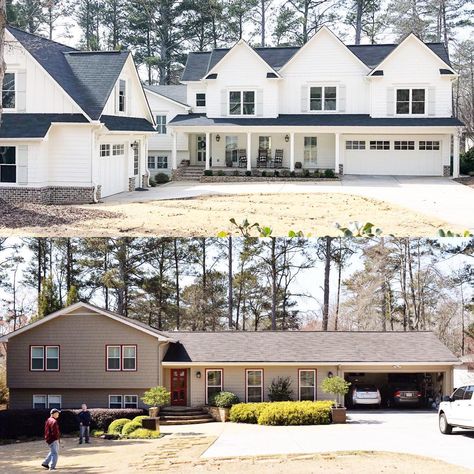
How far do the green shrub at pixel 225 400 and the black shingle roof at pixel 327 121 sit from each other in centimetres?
1869

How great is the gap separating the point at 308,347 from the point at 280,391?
2.28 meters

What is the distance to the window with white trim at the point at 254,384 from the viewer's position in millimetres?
26391

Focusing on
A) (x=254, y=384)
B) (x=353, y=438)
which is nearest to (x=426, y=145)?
(x=254, y=384)

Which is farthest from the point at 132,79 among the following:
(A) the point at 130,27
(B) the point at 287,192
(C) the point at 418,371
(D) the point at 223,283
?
(A) the point at 130,27

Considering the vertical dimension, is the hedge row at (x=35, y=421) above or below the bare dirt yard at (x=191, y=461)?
below

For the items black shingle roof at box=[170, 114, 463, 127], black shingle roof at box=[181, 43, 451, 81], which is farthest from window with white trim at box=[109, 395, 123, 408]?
black shingle roof at box=[181, 43, 451, 81]

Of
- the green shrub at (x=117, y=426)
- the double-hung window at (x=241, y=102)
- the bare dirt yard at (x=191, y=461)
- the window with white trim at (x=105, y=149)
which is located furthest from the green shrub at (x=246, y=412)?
the double-hung window at (x=241, y=102)

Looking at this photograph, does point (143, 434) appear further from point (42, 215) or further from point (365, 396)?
point (365, 396)

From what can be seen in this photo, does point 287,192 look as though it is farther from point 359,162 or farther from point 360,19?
point 360,19

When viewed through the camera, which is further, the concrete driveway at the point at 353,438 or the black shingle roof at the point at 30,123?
the black shingle roof at the point at 30,123

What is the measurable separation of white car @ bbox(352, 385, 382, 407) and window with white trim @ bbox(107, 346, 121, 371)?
293 inches

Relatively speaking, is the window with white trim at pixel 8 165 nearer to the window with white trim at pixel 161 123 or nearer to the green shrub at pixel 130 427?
the green shrub at pixel 130 427

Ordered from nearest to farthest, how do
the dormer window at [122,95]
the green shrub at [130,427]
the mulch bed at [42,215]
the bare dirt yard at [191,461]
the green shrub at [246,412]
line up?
1. the bare dirt yard at [191,461]
2. the green shrub at [130,427]
3. the green shrub at [246,412]
4. the mulch bed at [42,215]
5. the dormer window at [122,95]

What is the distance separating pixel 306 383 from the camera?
26.7 metres
